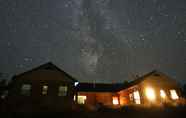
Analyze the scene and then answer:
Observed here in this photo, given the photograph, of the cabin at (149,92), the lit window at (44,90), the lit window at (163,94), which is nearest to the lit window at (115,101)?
the cabin at (149,92)

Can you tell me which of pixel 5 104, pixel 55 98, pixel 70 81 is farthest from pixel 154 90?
pixel 5 104

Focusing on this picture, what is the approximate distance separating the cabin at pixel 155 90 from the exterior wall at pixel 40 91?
34.8ft

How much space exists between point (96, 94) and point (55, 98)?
396 inches

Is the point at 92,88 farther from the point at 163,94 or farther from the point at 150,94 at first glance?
the point at 163,94

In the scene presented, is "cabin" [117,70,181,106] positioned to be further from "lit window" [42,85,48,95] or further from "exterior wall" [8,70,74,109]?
"lit window" [42,85,48,95]

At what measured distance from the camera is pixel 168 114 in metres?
14.0

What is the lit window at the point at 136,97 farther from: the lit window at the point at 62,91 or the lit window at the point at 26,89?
the lit window at the point at 26,89

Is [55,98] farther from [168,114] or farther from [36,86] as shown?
[168,114]

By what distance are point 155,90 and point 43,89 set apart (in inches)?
678

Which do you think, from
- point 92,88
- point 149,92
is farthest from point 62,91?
point 149,92

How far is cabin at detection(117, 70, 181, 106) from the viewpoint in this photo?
23531 millimetres

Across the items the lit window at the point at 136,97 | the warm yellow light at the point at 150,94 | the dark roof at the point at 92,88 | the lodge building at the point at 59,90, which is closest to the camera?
the lodge building at the point at 59,90

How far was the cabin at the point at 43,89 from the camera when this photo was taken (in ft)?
65.8

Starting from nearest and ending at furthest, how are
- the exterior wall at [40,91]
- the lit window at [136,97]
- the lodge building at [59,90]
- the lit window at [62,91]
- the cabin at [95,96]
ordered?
the exterior wall at [40,91]
the lodge building at [59,90]
the lit window at [62,91]
the lit window at [136,97]
the cabin at [95,96]
